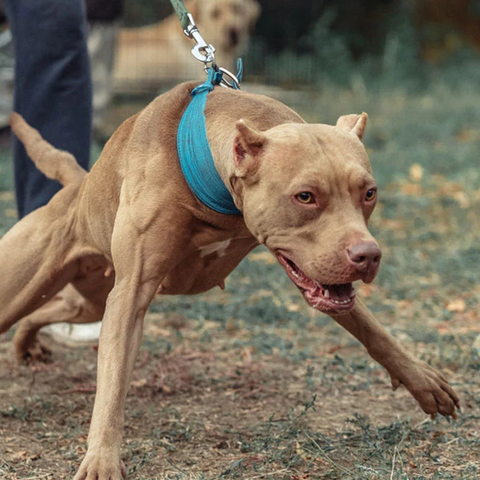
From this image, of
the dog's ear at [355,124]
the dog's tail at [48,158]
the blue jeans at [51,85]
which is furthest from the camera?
the blue jeans at [51,85]

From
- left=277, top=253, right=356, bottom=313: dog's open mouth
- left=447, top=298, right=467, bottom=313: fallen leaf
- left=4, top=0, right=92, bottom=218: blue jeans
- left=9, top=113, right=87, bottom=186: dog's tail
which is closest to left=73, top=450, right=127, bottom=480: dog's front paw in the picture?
left=277, top=253, right=356, bottom=313: dog's open mouth

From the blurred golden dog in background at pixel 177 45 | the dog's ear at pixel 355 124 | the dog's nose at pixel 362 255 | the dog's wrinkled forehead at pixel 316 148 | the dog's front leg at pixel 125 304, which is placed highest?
the dog's wrinkled forehead at pixel 316 148

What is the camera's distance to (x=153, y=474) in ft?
9.24

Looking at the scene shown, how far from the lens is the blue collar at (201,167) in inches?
108

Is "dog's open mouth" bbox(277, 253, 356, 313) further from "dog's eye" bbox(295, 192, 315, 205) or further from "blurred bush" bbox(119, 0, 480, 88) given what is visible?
"blurred bush" bbox(119, 0, 480, 88)

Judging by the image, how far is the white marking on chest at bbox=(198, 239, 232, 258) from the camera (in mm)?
2977

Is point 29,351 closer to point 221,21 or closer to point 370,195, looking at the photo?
point 370,195

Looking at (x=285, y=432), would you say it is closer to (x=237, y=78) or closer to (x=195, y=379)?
(x=195, y=379)

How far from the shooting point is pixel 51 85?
13.3 feet

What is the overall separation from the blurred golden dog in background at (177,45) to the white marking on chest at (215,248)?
8.11m

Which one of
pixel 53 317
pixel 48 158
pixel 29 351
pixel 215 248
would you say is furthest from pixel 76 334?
pixel 215 248

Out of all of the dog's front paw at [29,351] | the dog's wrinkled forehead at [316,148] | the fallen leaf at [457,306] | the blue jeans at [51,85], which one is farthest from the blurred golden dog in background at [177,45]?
the dog's wrinkled forehead at [316,148]

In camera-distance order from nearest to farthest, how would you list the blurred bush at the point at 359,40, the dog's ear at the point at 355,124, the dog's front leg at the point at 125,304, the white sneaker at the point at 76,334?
the dog's front leg at the point at 125,304
the dog's ear at the point at 355,124
the white sneaker at the point at 76,334
the blurred bush at the point at 359,40

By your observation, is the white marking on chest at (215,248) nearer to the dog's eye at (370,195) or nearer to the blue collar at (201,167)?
the blue collar at (201,167)
